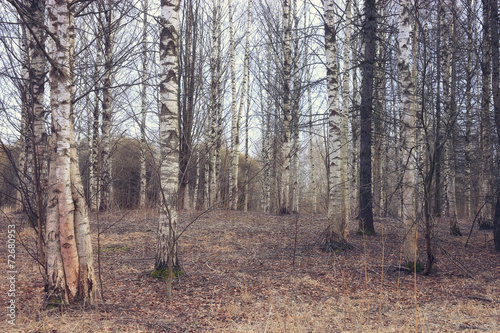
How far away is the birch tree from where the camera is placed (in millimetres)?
3863

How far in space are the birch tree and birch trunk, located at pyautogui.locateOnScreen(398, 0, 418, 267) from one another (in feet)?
15.5

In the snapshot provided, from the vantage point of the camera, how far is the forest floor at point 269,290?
3.86m

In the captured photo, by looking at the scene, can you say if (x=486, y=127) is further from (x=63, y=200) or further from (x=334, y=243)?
(x=63, y=200)

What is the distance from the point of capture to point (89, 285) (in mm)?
4051

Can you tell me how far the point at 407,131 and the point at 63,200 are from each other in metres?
5.21

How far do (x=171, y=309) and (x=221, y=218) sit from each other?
7422 mm

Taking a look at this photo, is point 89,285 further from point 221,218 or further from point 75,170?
→ point 221,218

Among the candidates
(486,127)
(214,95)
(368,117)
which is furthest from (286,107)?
(486,127)

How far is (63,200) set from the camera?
3.85 meters

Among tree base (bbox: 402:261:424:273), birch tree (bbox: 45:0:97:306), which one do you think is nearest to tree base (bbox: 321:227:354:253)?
tree base (bbox: 402:261:424:273)

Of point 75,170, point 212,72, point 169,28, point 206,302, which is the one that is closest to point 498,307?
point 206,302

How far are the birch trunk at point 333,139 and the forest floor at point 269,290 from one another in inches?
18.2

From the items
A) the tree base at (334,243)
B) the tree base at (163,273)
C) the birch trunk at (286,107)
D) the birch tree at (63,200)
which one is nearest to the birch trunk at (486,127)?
the tree base at (334,243)

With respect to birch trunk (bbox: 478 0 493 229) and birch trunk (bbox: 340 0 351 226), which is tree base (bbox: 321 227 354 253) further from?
birch trunk (bbox: 478 0 493 229)
